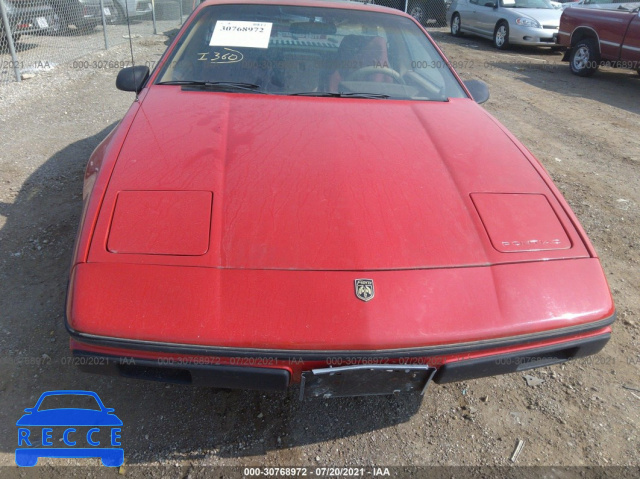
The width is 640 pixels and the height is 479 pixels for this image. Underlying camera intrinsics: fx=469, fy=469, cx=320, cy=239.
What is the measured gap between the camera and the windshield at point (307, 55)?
2.75 m

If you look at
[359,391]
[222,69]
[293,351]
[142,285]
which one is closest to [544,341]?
[359,391]

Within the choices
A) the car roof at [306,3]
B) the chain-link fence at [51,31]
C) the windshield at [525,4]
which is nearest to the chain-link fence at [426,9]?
the windshield at [525,4]

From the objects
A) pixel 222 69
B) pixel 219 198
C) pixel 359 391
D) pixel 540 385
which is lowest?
pixel 540 385

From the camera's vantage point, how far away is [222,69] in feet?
9.04

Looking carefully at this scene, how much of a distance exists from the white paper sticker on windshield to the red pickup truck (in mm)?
7342

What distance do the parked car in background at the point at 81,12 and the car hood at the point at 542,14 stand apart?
28.7 feet

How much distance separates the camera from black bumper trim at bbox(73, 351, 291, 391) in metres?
1.56

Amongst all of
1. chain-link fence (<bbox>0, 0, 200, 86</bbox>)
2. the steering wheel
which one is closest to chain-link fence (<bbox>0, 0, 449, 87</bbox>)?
chain-link fence (<bbox>0, 0, 200, 86</bbox>)

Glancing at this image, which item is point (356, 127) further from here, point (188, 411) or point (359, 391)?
point (188, 411)

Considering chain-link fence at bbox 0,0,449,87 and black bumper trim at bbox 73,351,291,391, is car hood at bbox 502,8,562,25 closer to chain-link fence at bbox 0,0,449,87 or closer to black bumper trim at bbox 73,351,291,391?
chain-link fence at bbox 0,0,449,87

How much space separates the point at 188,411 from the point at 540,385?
1.70 metres

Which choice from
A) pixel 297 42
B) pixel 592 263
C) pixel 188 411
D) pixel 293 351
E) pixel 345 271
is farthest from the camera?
pixel 297 42

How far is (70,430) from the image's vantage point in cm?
196

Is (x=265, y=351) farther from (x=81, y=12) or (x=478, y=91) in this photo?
(x=81, y=12)
